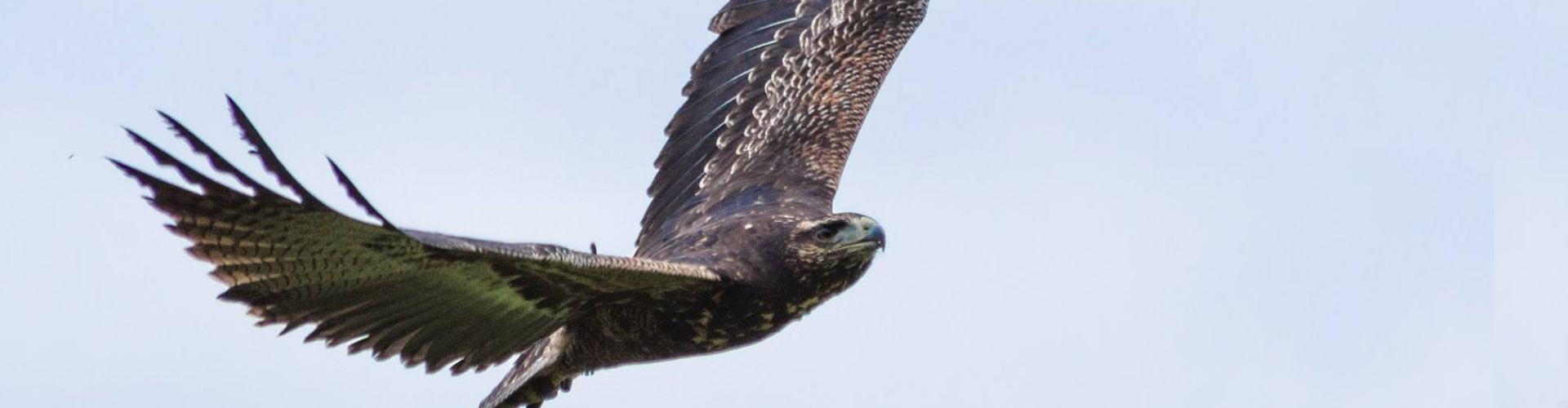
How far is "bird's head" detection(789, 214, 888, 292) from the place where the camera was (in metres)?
11.2

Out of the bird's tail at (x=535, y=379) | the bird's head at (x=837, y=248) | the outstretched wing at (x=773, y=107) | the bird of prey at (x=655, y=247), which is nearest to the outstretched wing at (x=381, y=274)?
the bird of prey at (x=655, y=247)

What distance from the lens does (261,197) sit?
9273mm

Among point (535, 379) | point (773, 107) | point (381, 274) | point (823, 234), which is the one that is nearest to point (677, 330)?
point (823, 234)

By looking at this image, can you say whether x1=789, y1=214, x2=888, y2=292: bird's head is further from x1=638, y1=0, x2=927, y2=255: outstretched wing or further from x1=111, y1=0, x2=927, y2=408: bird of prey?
x1=638, y1=0, x2=927, y2=255: outstretched wing

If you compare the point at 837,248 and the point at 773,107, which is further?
the point at 773,107

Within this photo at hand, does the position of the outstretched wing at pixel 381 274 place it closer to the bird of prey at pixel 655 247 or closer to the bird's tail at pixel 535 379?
the bird of prey at pixel 655 247

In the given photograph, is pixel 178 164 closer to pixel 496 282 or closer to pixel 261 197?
pixel 261 197

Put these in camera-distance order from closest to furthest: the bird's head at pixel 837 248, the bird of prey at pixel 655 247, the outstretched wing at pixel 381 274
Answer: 1. the outstretched wing at pixel 381 274
2. the bird of prey at pixel 655 247
3. the bird's head at pixel 837 248

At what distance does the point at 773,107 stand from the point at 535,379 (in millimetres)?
2698

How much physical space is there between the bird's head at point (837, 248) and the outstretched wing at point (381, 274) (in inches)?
21.3

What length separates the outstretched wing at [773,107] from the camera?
13.2 meters

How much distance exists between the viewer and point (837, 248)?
443 inches

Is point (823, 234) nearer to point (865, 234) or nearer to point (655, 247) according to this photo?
point (865, 234)

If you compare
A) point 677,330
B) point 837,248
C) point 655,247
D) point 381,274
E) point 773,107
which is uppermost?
point 773,107
